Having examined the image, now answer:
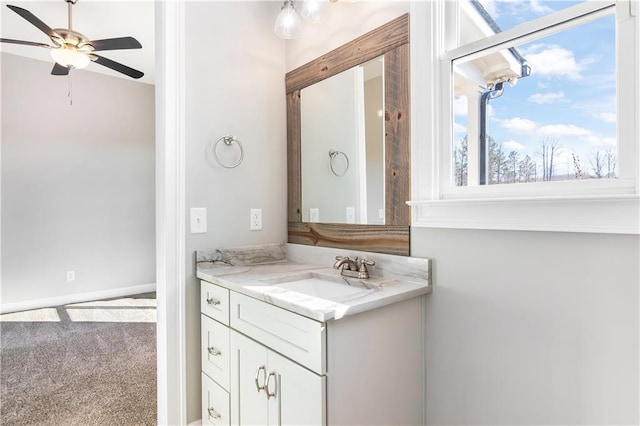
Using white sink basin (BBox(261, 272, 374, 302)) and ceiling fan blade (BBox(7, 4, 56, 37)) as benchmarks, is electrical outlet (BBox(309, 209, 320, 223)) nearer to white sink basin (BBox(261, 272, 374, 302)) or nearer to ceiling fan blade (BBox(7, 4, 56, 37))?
white sink basin (BBox(261, 272, 374, 302))

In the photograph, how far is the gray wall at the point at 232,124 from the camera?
67.1 inches

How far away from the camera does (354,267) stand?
4.95 feet

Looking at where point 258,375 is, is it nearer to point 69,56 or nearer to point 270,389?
point 270,389

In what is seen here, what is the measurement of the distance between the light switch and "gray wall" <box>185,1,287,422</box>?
0.02 meters

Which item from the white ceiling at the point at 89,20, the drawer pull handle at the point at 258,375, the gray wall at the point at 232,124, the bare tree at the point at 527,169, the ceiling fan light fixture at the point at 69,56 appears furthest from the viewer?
the white ceiling at the point at 89,20

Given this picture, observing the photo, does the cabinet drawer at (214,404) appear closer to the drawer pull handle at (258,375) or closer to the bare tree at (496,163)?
the drawer pull handle at (258,375)

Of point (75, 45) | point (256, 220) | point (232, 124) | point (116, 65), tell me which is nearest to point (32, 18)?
point (75, 45)

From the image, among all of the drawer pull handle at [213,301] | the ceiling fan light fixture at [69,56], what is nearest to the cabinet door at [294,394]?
the drawer pull handle at [213,301]

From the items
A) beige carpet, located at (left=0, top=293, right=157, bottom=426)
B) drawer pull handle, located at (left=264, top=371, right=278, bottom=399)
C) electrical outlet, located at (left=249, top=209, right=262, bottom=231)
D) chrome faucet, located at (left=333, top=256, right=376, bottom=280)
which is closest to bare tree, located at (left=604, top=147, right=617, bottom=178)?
chrome faucet, located at (left=333, top=256, right=376, bottom=280)

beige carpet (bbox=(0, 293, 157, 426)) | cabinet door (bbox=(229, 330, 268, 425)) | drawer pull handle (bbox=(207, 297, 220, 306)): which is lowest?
beige carpet (bbox=(0, 293, 157, 426))

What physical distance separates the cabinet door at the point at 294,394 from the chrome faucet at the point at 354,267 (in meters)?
0.48

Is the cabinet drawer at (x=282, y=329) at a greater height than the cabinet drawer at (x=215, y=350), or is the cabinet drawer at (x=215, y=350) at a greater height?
the cabinet drawer at (x=282, y=329)

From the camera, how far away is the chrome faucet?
1.48 m

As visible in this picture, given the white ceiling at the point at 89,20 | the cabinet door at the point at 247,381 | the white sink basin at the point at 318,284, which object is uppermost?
the white ceiling at the point at 89,20
